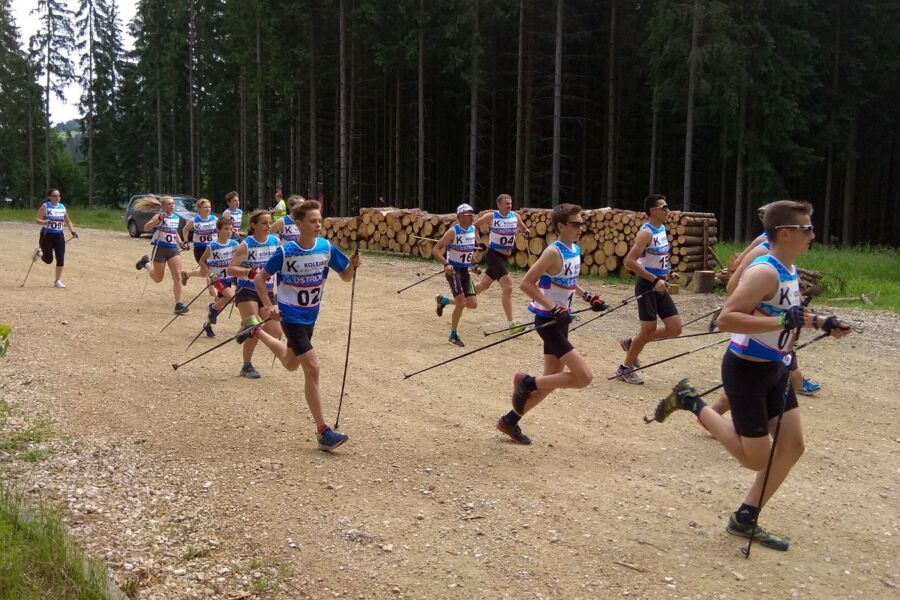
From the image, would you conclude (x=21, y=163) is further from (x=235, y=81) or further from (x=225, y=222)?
(x=225, y=222)

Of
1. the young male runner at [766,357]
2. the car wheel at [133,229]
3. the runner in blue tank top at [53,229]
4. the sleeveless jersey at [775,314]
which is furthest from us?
the car wheel at [133,229]

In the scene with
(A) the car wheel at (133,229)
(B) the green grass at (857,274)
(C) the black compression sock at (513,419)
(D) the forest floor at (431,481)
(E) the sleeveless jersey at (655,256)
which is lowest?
(D) the forest floor at (431,481)

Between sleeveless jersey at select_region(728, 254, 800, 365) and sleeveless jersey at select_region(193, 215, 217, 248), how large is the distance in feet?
35.1

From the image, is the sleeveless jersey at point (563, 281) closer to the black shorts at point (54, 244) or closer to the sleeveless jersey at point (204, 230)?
the sleeveless jersey at point (204, 230)

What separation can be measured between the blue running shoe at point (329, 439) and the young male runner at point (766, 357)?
9.62ft

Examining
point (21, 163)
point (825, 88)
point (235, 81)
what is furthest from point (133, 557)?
point (21, 163)

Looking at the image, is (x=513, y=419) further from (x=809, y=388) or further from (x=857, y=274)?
(x=857, y=274)

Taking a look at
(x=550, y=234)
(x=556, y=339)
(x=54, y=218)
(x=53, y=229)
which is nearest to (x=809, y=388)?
(x=556, y=339)

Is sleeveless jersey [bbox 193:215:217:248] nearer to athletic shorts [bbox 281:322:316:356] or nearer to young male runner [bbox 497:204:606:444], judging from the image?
athletic shorts [bbox 281:322:316:356]

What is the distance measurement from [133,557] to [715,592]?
10.6ft

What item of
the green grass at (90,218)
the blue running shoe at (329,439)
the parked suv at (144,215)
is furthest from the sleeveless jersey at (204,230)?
the green grass at (90,218)

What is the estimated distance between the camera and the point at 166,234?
1309 cm

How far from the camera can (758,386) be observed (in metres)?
4.44

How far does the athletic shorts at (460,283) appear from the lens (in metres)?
11.0
